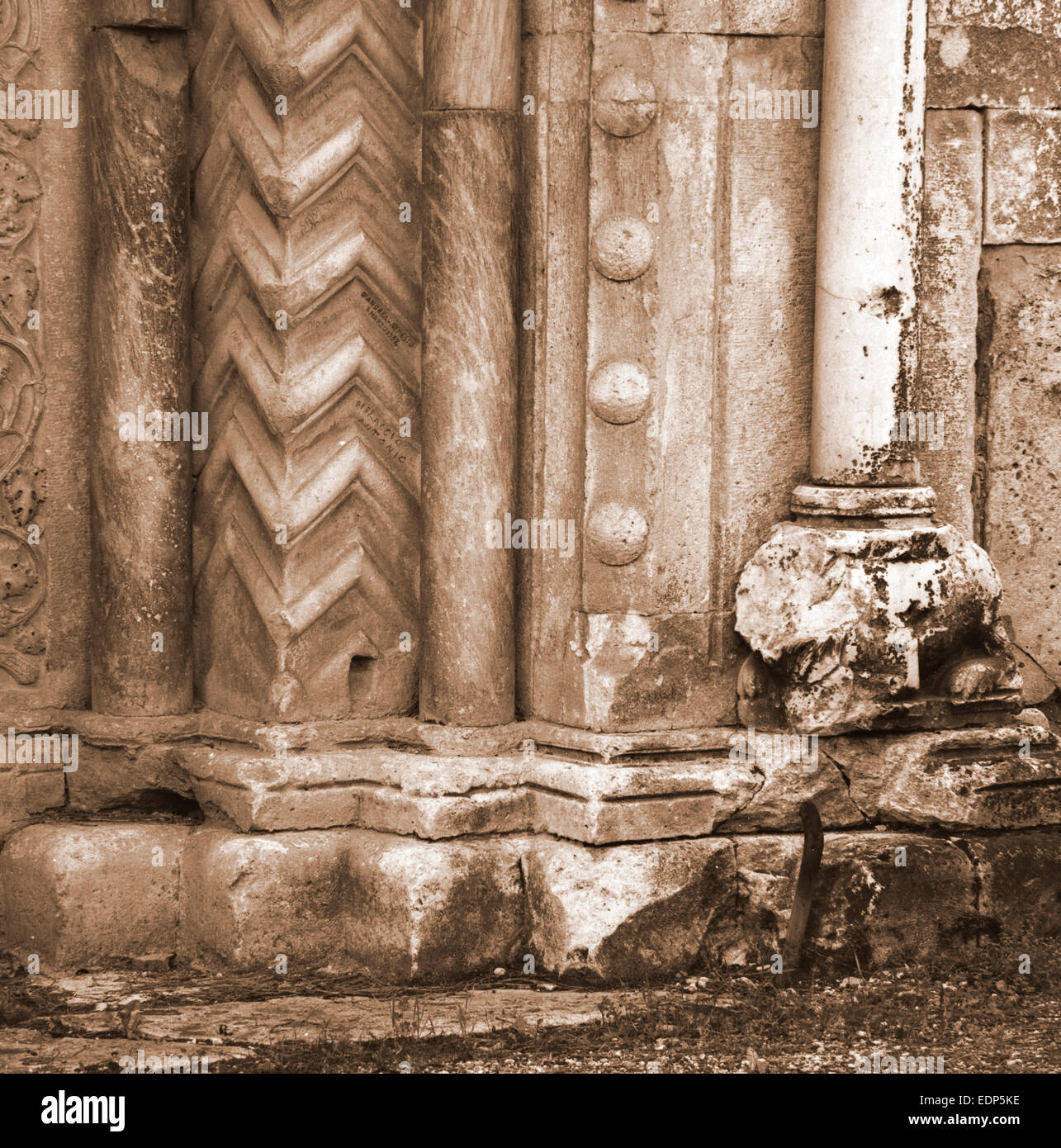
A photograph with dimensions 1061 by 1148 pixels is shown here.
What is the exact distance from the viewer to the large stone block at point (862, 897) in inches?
153

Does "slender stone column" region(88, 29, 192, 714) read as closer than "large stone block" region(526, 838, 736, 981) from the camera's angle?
No

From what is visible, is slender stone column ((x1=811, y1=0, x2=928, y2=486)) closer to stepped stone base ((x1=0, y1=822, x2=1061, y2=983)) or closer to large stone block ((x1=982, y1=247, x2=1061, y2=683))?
large stone block ((x1=982, y1=247, x2=1061, y2=683))

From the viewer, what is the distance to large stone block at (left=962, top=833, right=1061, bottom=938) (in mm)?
3947

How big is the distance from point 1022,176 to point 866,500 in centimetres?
100

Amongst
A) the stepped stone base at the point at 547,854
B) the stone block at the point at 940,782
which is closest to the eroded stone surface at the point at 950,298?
the stone block at the point at 940,782

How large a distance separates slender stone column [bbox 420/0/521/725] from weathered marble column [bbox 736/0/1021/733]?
62 cm

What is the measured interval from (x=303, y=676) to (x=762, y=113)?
175 cm

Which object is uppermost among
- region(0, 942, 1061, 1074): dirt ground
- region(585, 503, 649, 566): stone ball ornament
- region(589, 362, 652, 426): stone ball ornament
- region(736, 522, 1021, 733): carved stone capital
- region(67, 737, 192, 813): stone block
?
region(589, 362, 652, 426): stone ball ornament

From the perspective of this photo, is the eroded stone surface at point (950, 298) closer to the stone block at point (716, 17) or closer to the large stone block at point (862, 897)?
the stone block at point (716, 17)

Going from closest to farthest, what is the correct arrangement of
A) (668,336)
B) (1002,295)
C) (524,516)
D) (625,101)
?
(625,101) < (668,336) < (524,516) < (1002,295)

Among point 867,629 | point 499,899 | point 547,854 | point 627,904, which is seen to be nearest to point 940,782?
point 867,629

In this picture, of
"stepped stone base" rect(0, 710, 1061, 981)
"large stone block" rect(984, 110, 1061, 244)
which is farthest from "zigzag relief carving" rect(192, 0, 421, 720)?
"large stone block" rect(984, 110, 1061, 244)

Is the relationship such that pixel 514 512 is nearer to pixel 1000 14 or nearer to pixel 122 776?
pixel 122 776

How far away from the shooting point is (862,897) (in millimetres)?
3895
